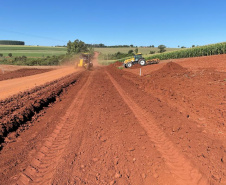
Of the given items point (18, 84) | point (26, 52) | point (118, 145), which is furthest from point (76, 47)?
point (118, 145)

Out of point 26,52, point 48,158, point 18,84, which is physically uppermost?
point 26,52

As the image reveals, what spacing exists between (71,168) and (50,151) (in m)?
1.00

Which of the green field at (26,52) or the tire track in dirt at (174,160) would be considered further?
the green field at (26,52)

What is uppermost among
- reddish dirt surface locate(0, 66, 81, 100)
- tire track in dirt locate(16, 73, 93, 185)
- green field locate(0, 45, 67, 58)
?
green field locate(0, 45, 67, 58)

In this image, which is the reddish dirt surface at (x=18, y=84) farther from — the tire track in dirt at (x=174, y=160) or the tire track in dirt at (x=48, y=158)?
the tire track in dirt at (x=174, y=160)

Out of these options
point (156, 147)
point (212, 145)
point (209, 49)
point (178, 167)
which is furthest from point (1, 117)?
point (209, 49)

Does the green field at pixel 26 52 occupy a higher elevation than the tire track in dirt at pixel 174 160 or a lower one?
higher

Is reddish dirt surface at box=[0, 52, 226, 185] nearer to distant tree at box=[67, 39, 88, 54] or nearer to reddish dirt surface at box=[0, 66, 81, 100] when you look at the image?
reddish dirt surface at box=[0, 66, 81, 100]

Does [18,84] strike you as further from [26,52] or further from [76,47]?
[26,52]

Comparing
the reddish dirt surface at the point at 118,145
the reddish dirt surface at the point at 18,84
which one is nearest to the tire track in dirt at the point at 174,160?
the reddish dirt surface at the point at 118,145

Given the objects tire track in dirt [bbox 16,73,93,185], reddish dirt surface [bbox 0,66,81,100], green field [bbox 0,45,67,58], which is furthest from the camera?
green field [bbox 0,45,67,58]

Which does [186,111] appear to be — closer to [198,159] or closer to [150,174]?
[198,159]

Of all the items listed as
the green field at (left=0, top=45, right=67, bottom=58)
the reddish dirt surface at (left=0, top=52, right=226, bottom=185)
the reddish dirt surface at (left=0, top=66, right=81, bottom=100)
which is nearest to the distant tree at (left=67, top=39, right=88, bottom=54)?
the green field at (left=0, top=45, right=67, bottom=58)

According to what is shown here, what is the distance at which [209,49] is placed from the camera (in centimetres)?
3164
